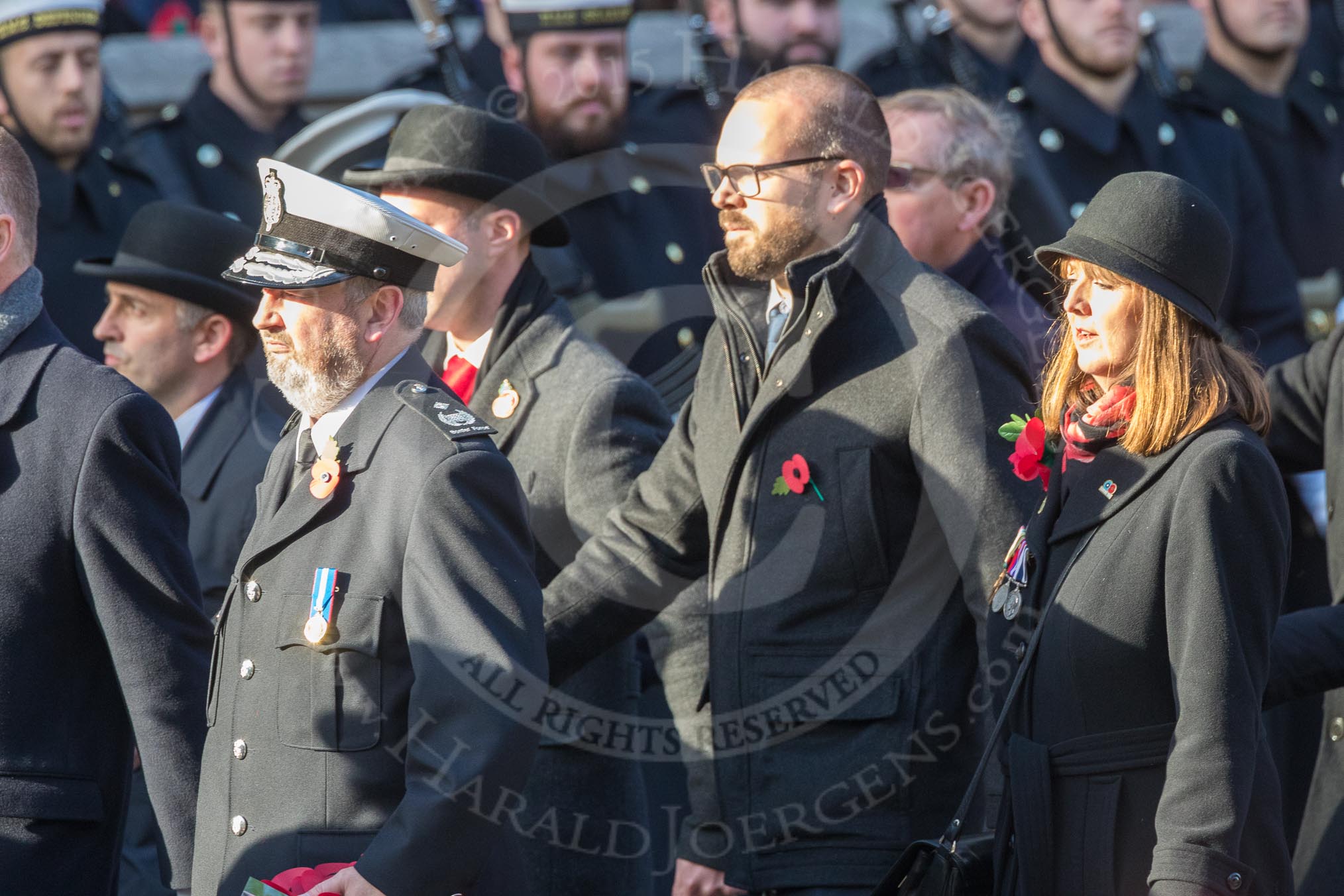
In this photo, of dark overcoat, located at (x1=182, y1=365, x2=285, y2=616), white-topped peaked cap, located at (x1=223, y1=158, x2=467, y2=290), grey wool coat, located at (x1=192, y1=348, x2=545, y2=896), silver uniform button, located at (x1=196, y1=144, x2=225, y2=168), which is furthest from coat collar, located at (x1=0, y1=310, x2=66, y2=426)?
silver uniform button, located at (x1=196, y1=144, x2=225, y2=168)

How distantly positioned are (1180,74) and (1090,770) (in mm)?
6362

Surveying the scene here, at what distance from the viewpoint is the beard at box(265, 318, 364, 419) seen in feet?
11.2

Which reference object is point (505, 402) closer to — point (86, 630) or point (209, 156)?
point (86, 630)

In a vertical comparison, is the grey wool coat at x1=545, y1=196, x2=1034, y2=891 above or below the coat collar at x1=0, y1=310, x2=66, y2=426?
below

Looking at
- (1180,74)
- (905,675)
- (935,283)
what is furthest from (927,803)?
(1180,74)

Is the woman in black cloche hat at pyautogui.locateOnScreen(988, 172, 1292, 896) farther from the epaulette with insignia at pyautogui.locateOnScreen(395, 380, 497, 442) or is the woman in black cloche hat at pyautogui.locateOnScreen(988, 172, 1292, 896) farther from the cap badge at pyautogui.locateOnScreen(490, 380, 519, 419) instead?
the cap badge at pyautogui.locateOnScreen(490, 380, 519, 419)

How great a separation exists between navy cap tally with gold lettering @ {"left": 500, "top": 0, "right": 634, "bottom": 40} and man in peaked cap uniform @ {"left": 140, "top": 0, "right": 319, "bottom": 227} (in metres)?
1.02

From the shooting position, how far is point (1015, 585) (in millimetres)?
3457

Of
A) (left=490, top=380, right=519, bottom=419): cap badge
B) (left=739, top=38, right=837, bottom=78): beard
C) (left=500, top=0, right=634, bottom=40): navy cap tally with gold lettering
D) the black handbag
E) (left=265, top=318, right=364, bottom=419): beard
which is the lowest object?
the black handbag

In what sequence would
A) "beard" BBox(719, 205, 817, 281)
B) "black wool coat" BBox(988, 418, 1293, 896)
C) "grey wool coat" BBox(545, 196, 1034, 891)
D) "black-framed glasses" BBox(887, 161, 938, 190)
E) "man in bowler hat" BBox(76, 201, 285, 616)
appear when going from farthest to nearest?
"man in bowler hat" BBox(76, 201, 285, 616) < "black-framed glasses" BBox(887, 161, 938, 190) < "beard" BBox(719, 205, 817, 281) < "grey wool coat" BBox(545, 196, 1034, 891) < "black wool coat" BBox(988, 418, 1293, 896)

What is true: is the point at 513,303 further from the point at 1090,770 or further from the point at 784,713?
the point at 1090,770

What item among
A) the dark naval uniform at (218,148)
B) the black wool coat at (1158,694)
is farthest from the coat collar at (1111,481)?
the dark naval uniform at (218,148)

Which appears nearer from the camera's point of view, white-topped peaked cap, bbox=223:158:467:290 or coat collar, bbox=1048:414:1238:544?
coat collar, bbox=1048:414:1238:544

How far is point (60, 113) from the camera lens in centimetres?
687
